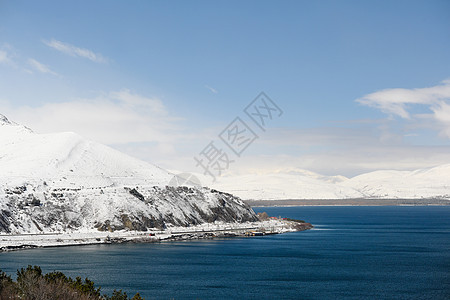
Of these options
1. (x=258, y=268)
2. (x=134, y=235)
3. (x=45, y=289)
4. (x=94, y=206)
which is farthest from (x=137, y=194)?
(x=45, y=289)

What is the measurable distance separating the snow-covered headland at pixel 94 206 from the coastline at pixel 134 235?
23cm

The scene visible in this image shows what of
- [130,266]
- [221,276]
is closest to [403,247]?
[221,276]

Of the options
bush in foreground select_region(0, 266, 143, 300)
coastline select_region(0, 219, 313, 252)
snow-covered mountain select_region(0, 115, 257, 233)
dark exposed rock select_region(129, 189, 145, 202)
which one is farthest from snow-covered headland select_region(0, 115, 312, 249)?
bush in foreground select_region(0, 266, 143, 300)

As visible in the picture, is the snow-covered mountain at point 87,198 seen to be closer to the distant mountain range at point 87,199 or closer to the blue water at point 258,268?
the distant mountain range at point 87,199

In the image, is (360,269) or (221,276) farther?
(360,269)

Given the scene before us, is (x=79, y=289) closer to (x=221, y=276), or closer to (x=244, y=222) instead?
(x=221, y=276)

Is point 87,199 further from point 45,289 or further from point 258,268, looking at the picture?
point 45,289

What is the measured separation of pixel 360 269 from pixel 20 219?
9014 cm

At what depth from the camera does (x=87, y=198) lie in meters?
146

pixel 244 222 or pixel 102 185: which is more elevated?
pixel 102 185

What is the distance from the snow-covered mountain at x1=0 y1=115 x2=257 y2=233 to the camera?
437ft

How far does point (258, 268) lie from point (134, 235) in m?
57.0

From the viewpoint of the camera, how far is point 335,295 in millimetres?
62750

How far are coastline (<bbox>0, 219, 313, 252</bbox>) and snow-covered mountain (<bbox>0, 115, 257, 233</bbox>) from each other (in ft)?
14.7
